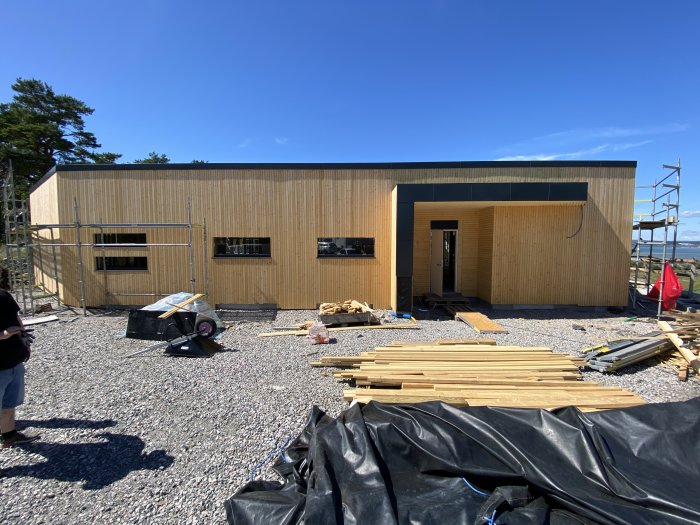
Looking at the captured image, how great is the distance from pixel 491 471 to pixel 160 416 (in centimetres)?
369

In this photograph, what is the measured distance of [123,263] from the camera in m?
10.8

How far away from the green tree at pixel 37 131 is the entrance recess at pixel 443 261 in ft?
99.6

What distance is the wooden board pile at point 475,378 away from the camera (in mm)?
3764

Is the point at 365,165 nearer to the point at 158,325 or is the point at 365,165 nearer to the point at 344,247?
the point at 344,247

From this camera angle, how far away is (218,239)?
1083 centimetres

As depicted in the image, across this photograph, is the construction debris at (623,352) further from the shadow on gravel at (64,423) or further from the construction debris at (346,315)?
the shadow on gravel at (64,423)

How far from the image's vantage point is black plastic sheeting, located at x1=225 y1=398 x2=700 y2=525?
2.01 m

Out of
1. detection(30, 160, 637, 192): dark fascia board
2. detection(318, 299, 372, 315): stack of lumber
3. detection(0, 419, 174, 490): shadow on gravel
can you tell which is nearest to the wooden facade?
detection(30, 160, 637, 192): dark fascia board

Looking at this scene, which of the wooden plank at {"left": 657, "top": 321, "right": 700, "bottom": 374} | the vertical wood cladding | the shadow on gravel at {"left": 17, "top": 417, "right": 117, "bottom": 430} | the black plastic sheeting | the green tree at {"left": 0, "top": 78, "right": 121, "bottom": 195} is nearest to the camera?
the black plastic sheeting

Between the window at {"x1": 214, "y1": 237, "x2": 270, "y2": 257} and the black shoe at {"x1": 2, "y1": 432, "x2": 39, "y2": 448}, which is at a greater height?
the window at {"x1": 214, "y1": 237, "x2": 270, "y2": 257}

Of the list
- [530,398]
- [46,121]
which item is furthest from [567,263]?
[46,121]

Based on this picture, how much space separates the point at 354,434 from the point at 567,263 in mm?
10791

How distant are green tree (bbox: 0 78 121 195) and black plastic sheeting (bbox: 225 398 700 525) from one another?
33.5 metres

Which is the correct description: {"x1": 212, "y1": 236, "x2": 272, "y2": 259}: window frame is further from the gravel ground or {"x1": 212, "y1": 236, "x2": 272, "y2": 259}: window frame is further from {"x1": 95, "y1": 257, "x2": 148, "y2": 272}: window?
the gravel ground
